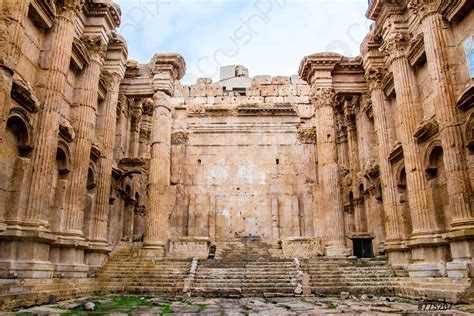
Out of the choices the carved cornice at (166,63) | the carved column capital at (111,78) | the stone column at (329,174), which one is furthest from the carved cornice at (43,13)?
the stone column at (329,174)

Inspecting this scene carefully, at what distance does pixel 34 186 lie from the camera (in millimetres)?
11805

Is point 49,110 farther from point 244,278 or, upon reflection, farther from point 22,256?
point 244,278

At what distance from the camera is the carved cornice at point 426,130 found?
45.8ft

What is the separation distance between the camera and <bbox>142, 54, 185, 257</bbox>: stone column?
1883 cm

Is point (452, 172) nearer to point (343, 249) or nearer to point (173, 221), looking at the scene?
point (343, 249)

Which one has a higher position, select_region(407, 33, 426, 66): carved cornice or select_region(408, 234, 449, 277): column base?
select_region(407, 33, 426, 66): carved cornice

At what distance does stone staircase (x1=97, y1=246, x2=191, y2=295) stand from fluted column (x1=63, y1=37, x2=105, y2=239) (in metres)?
2.19

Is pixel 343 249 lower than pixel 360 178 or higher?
lower

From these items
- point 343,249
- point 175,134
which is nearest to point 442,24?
point 343,249

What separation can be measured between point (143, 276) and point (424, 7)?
13994mm

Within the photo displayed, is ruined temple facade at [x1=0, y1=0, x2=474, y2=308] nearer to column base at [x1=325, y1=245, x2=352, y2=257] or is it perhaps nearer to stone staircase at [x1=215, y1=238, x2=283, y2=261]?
column base at [x1=325, y1=245, x2=352, y2=257]

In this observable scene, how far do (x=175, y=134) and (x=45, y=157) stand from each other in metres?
17.3

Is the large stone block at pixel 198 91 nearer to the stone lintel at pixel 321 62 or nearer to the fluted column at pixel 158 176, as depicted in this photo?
the fluted column at pixel 158 176

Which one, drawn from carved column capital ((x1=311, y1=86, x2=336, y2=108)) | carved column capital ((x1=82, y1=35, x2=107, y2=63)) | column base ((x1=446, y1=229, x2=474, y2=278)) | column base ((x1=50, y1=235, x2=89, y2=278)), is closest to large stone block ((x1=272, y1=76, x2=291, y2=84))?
carved column capital ((x1=311, y1=86, x2=336, y2=108))
